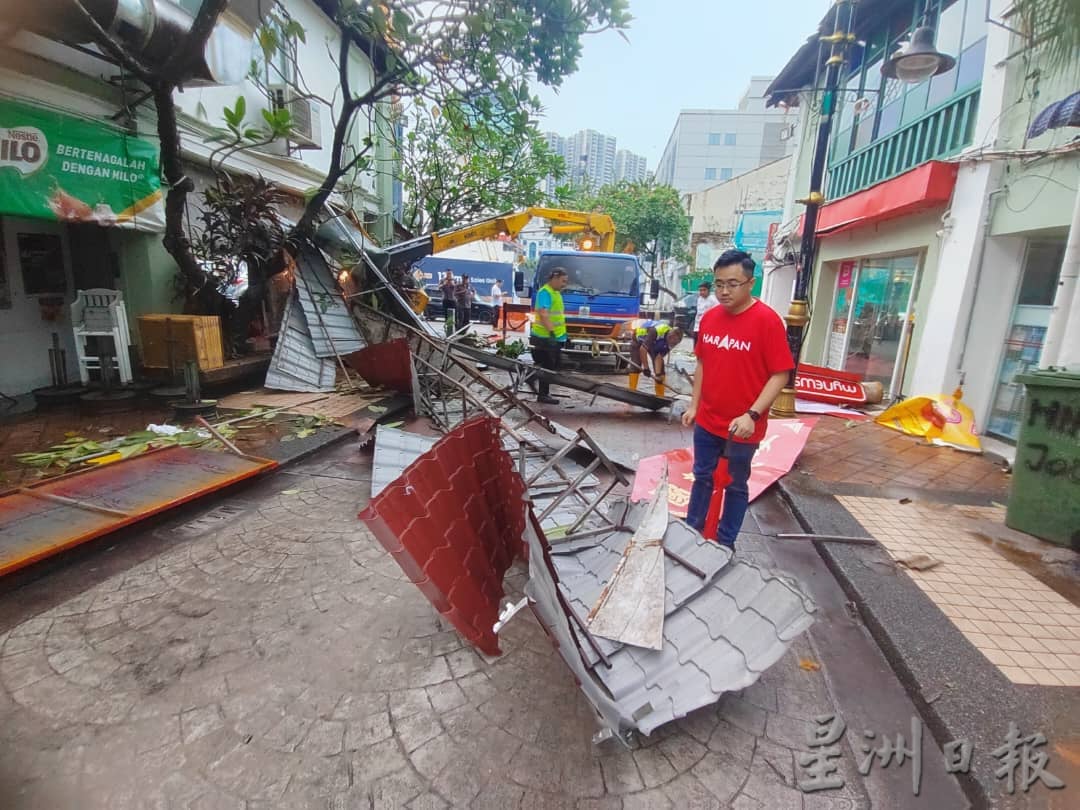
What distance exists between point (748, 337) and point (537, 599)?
1.96 m

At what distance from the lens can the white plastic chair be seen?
20.1 ft

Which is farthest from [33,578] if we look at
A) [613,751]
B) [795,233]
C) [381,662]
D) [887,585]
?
[795,233]

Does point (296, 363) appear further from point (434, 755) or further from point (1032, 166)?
point (1032, 166)

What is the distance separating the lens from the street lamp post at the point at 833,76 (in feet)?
17.9

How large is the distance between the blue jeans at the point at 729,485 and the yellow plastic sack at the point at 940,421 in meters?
4.42

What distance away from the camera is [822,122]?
617 cm

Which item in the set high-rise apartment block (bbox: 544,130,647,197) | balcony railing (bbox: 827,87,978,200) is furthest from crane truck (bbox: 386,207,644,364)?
high-rise apartment block (bbox: 544,130,647,197)

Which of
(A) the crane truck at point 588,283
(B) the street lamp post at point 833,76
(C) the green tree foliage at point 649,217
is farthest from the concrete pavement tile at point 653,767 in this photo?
(C) the green tree foliage at point 649,217

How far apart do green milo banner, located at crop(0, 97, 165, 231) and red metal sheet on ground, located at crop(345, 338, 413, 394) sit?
309cm

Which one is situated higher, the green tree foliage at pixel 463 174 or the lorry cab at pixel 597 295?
the green tree foliage at pixel 463 174

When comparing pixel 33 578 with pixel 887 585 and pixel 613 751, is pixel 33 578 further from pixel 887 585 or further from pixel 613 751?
pixel 887 585

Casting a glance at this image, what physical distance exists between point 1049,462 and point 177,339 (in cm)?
854

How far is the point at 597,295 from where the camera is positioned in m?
10.8

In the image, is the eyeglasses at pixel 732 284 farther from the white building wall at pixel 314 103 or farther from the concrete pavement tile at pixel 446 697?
the white building wall at pixel 314 103
